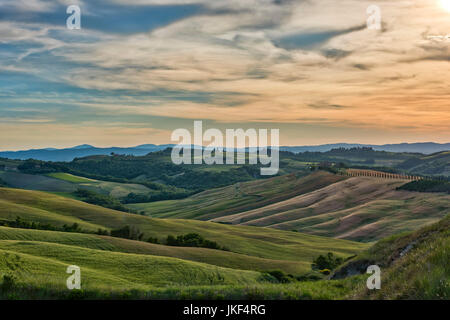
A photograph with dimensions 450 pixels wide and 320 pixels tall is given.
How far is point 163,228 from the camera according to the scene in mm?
118000

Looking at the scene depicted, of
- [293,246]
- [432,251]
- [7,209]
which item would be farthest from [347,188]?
[432,251]

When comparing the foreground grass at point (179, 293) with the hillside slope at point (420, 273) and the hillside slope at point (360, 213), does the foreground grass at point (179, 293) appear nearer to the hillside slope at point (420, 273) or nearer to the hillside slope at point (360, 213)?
the hillside slope at point (420, 273)

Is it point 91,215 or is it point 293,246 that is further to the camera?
point 91,215

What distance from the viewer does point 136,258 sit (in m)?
42.4

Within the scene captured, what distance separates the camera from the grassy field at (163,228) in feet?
323

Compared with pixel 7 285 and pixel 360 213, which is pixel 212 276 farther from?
pixel 360 213

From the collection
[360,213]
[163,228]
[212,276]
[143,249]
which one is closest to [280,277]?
[212,276]

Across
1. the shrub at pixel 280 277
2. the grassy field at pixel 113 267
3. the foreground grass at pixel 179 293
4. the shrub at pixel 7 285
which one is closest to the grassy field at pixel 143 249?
the shrub at pixel 280 277

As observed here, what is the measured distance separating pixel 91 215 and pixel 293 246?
200 feet

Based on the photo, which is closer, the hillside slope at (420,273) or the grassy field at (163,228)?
the hillside slope at (420,273)

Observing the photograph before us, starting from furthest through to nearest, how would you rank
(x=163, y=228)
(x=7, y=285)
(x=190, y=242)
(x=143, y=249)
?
(x=163, y=228), (x=190, y=242), (x=143, y=249), (x=7, y=285)

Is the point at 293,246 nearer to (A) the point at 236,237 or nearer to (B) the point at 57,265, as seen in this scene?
(A) the point at 236,237
